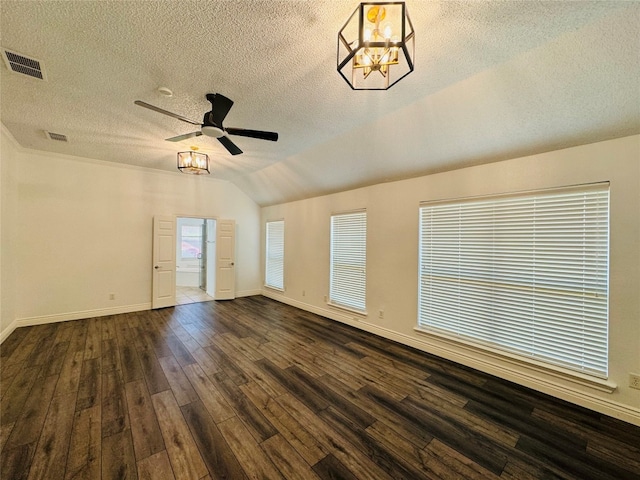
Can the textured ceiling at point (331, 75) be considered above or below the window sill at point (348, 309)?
above

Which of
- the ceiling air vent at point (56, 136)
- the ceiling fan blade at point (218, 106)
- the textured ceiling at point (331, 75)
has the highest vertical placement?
the ceiling air vent at point (56, 136)

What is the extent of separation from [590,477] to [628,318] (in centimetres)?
138

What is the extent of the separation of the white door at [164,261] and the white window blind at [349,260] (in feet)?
12.0

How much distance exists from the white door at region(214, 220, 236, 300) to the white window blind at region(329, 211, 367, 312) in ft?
9.37

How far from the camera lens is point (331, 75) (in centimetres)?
220

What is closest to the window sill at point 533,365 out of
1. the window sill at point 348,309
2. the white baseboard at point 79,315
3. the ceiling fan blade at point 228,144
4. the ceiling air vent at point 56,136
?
the window sill at point 348,309

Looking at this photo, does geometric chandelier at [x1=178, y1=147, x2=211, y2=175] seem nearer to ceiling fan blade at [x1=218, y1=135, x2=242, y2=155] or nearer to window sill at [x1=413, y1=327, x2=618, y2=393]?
ceiling fan blade at [x1=218, y1=135, x2=242, y2=155]

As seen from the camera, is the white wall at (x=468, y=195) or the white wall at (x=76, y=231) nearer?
the white wall at (x=468, y=195)

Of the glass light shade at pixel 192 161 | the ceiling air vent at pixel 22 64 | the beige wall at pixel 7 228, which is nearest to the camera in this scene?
the ceiling air vent at pixel 22 64

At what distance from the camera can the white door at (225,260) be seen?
6188mm

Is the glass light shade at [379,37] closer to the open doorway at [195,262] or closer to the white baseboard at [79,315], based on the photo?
the open doorway at [195,262]

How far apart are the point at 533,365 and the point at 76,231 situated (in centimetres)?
735

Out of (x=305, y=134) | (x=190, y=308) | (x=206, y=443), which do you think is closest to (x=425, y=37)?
(x=305, y=134)

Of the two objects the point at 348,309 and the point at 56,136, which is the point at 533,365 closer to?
the point at 348,309
